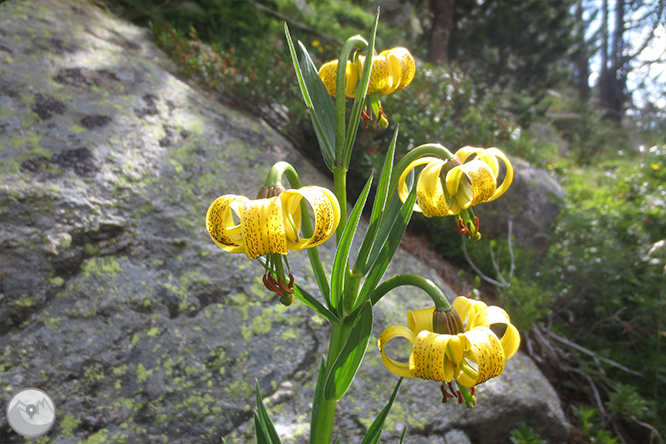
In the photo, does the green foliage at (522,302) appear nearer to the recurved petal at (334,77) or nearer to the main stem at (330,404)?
the main stem at (330,404)

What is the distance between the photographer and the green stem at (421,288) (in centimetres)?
63

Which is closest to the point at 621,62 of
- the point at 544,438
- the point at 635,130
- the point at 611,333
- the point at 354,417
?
the point at 635,130

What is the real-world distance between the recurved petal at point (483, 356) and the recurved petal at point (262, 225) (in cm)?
33

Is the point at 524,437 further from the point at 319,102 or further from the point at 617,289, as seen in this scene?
the point at 319,102

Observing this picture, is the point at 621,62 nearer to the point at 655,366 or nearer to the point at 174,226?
the point at 655,366

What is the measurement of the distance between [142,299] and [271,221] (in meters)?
1.14

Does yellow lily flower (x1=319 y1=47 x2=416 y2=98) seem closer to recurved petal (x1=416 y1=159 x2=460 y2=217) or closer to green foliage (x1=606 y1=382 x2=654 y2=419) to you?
recurved petal (x1=416 y1=159 x2=460 y2=217)

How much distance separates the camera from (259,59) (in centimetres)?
298

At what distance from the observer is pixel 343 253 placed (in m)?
0.72

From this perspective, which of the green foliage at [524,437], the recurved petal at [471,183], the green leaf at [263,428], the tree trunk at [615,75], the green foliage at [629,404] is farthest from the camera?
the tree trunk at [615,75]

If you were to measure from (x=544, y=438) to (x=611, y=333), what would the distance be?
44.8 inches

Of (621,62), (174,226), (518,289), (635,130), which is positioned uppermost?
(621,62)

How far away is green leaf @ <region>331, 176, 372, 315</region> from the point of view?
2.32 ft

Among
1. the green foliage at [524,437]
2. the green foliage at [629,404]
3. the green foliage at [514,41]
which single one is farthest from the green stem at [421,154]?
the green foliage at [514,41]
